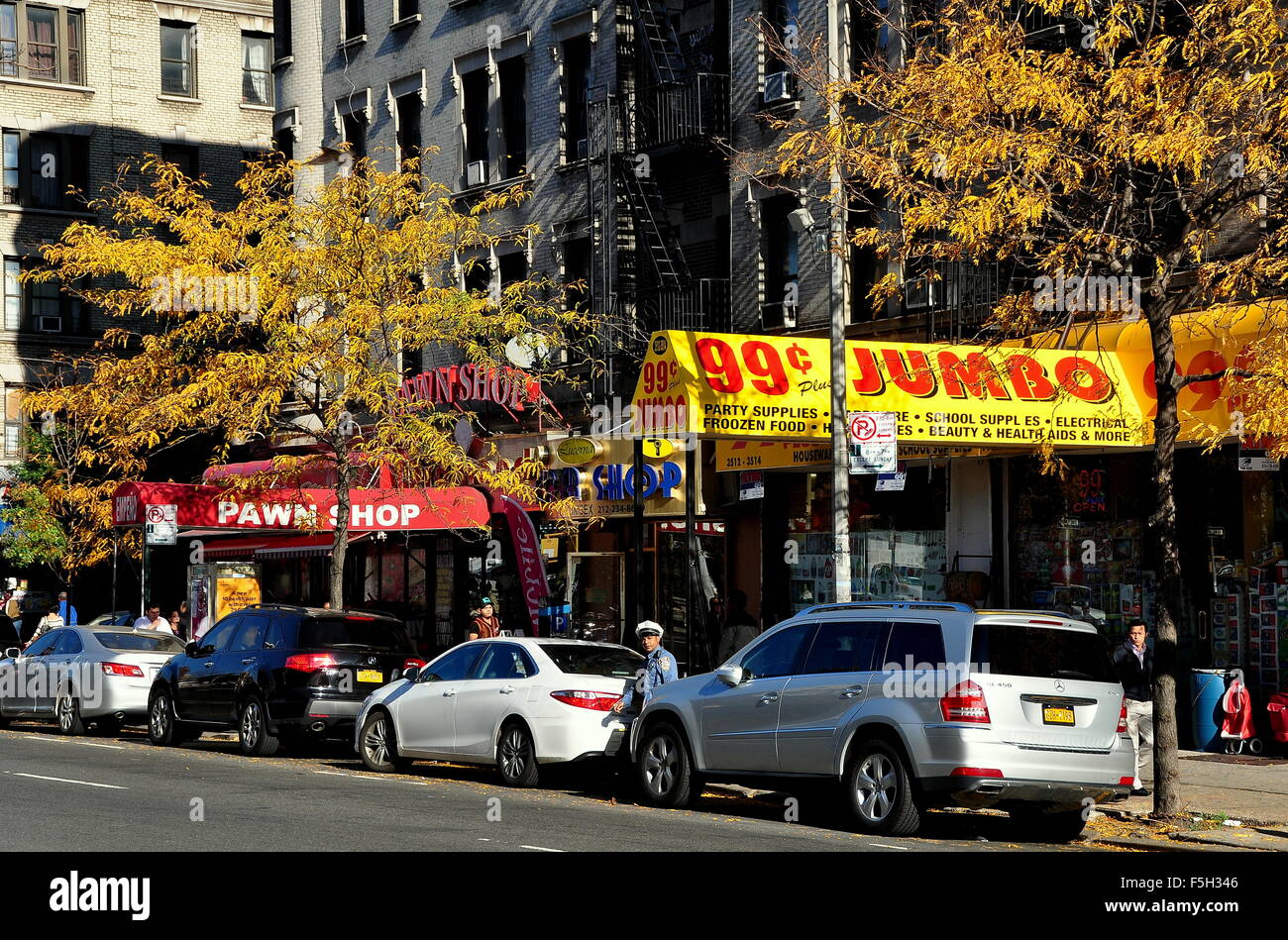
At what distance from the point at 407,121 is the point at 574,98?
565cm

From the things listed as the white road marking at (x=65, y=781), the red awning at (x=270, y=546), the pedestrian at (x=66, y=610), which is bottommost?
the white road marking at (x=65, y=781)

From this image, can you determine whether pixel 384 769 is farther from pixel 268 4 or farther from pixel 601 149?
pixel 268 4

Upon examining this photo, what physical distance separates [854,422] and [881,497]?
6.67m

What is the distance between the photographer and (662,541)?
28.5 meters

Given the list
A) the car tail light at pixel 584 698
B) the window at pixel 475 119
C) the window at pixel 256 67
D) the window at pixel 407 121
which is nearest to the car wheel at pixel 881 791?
the car tail light at pixel 584 698

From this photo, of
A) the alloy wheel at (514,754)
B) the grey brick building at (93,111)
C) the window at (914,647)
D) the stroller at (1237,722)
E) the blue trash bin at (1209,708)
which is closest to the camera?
the window at (914,647)

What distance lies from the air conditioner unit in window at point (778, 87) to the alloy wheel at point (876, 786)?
14827mm

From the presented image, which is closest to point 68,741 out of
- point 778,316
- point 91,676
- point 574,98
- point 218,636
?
point 91,676

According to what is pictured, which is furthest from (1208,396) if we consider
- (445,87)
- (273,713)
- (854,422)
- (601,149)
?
(445,87)

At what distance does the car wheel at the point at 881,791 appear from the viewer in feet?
44.1

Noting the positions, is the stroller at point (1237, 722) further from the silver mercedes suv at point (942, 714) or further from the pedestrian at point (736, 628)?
the pedestrian at point (736, 628)

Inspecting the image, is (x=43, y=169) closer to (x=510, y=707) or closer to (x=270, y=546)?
(x=270, y=546)

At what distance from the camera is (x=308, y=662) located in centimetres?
2094

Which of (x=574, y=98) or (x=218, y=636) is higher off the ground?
(x=574, y=98)
